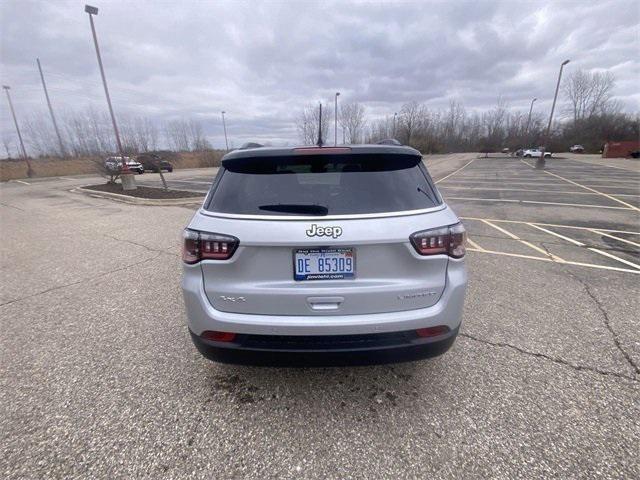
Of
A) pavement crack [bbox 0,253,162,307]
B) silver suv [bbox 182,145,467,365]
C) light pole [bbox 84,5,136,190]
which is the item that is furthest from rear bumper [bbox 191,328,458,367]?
light pole [bbox 84,5,136,190]

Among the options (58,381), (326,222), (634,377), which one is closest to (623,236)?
(634,377)

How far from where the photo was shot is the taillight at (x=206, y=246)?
1883mm

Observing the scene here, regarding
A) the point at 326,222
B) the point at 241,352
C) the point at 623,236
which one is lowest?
the point at 623,236

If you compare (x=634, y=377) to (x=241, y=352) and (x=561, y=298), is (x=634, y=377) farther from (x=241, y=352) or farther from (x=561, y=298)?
(x=241, y=352)

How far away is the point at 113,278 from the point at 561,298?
238 inches

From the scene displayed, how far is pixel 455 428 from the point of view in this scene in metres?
2.00

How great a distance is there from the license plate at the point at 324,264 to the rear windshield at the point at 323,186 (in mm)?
243

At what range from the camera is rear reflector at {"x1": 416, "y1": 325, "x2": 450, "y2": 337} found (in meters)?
1.97

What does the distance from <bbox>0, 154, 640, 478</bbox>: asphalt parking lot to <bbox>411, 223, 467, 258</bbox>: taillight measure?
1136mm

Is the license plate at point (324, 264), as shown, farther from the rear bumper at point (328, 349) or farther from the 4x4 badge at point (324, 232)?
the rear bumper at point (328, 349)

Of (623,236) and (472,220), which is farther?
(472,220)

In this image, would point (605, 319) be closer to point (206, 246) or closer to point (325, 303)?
point (325, 303)

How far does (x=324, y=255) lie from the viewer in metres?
1.88

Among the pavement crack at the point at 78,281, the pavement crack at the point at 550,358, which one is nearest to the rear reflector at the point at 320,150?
the pavement crack at the point at 550,358
